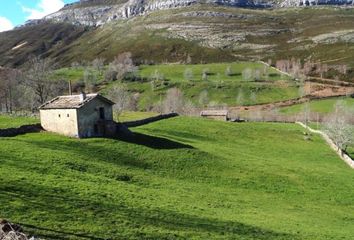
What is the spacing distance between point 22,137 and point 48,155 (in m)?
10.4

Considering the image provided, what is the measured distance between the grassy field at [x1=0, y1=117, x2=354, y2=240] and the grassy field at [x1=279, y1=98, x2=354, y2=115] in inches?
3344

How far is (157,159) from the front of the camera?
162ft

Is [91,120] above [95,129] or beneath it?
above

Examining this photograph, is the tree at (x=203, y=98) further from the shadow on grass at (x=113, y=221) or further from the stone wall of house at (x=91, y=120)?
the shadow on grass at (x=113, y=221)

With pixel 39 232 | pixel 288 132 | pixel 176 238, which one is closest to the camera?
pixel 39 232

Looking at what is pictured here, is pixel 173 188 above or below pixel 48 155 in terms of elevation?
below

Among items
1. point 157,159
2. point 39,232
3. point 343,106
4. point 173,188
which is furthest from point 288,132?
point 39,232

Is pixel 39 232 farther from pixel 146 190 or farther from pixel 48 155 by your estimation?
pixel 48 155

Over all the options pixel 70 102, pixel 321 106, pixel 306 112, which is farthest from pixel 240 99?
pixel 70 102

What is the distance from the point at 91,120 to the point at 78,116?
2.49 meters

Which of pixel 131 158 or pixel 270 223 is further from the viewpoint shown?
pixel 131 158

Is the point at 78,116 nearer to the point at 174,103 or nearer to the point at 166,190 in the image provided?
the point at 166,190

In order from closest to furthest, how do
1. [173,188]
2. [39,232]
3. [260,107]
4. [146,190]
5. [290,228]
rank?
[39,232], [290,228], [146,190], [173,188], [260,107]

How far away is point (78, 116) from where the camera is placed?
51.8 meters
